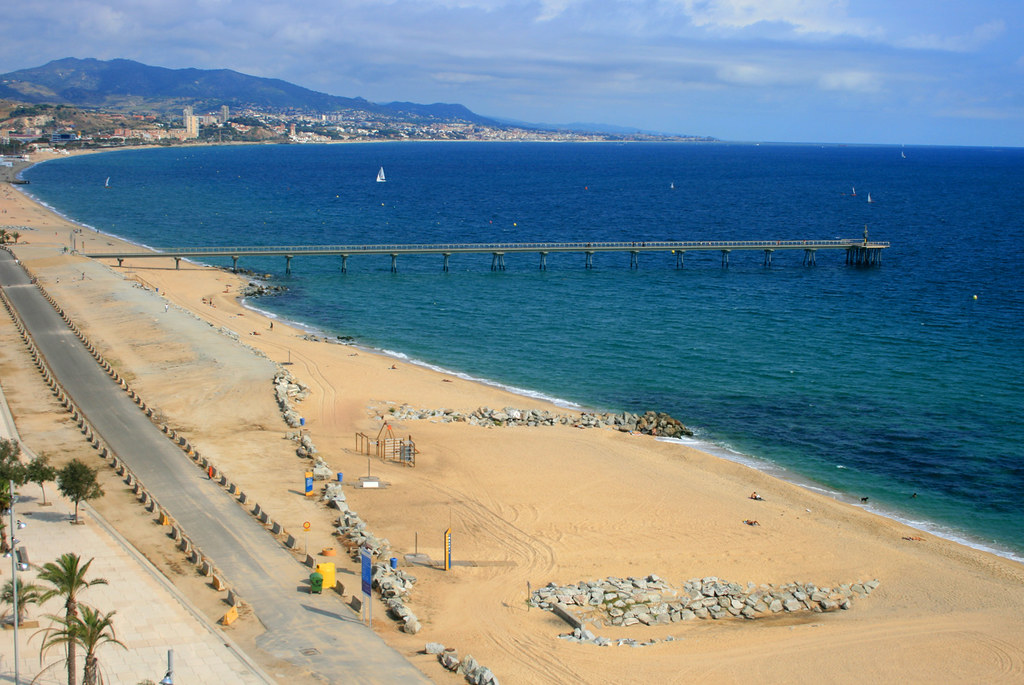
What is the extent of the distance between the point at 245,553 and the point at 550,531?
1033cm

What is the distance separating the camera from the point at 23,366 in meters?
47.1

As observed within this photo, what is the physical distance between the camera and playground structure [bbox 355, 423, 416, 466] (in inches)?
1502

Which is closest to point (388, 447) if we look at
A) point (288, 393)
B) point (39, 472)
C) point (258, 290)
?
point (288, 393)

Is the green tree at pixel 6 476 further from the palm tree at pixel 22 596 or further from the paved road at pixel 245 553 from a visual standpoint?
the paved road at pixel 245 553

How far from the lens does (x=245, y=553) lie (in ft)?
88.6

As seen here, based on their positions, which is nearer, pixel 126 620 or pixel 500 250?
pixel 126 620

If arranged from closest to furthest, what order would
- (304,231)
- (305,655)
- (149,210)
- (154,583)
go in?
1. (305,655)
2. (154,583)
3. (304,231)
4. (149,210)

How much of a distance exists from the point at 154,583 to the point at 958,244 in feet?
336

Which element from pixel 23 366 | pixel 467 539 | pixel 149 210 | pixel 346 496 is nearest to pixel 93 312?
pixel 23 366

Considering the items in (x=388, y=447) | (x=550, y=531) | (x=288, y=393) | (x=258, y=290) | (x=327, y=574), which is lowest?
(x=550, y=531)

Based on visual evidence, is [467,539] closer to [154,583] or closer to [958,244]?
[154,583]

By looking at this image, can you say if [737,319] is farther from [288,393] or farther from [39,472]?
[39,472]

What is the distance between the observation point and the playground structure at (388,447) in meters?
38.2

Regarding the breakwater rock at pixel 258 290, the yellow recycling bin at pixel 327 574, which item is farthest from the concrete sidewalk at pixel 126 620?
the breakwater rock at pixel 258 290
